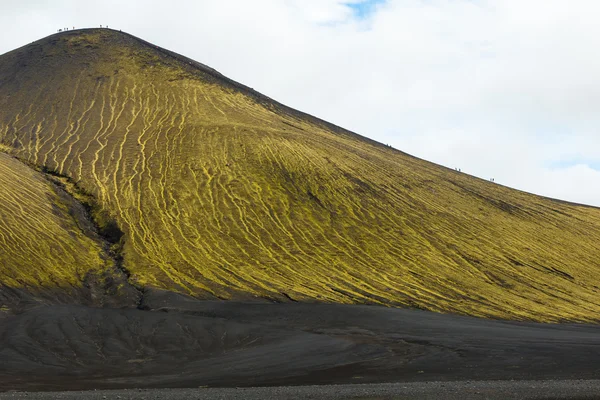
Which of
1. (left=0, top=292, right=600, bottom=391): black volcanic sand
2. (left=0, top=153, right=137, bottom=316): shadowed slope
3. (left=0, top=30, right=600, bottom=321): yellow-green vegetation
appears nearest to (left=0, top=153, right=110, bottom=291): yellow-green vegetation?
(left=0, top=153, right=137, bottom=316): shadowed slope

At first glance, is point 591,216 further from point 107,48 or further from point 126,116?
point 107,48

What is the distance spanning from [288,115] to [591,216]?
2945 cm

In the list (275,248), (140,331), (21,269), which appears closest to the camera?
(140,331)

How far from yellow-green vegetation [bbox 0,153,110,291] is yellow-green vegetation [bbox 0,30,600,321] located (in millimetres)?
1031

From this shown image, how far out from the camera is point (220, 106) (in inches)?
2712

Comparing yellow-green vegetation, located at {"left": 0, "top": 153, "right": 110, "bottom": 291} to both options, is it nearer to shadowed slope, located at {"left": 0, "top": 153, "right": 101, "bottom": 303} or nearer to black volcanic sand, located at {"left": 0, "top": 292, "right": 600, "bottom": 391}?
shadowed slope, located at {"left": 0, "top": 153, "right": 101, "bottom": 303}

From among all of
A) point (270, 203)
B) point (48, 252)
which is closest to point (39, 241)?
point (48, 252)

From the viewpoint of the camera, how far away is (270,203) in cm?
5022

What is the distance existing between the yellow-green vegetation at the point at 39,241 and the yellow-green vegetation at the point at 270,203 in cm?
103

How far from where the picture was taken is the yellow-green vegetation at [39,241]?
35.4 metres

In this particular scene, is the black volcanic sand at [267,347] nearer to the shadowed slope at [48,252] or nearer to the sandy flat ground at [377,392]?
the sandy flat ground at [377,392]

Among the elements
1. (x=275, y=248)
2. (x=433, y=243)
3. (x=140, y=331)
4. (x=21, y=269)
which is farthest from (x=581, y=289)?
(x=21, y=269)

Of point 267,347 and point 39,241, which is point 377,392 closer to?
point 267,347

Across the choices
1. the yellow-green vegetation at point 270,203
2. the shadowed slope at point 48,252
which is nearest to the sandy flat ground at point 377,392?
the shadowed slope at point 48,252
